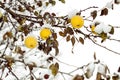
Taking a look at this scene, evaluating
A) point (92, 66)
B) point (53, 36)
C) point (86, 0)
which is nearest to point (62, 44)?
point (86, 0)

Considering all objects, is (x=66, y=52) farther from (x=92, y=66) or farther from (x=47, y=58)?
(x=92, y=66)

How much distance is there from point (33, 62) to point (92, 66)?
0.40m

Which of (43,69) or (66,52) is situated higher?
(43,69)

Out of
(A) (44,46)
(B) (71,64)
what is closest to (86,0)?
(B) (71,64)

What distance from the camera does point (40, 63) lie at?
163 centimetres

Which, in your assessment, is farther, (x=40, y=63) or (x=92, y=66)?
(x=40, y=63)

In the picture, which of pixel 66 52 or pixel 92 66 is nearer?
pixel 92 66

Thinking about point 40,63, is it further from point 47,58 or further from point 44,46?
point 44,46

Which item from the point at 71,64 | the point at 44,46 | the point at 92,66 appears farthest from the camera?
the point at 71,64

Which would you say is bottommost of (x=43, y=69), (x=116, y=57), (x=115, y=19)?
(x=116, y=57)

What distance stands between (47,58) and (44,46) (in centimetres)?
18

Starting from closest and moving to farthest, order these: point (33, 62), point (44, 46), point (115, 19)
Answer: point (33, 62)
point (44, 46)
point (115, 19)

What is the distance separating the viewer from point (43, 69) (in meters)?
1.59

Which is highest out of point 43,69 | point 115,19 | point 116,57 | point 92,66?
point 92,66
